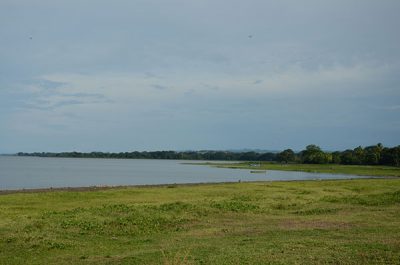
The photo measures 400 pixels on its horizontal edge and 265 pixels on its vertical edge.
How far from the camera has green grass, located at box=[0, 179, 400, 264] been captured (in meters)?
14.6

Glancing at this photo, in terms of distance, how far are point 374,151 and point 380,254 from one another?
5831 inches

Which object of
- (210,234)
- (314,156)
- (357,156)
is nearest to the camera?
(210,234)

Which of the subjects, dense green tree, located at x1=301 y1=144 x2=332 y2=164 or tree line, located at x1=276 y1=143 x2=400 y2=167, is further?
dense green tree, located at x1=301 y1=144 x2=332 y2=164

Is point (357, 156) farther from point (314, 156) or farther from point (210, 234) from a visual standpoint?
point (210, 234)

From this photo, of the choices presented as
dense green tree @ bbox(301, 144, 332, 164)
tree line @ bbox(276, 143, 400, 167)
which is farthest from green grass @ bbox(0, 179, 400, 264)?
dense green tree @ bbox(301, 144, 332, 164)

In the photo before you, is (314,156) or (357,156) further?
(314,156)

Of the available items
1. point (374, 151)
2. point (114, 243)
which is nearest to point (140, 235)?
point (114, 243)

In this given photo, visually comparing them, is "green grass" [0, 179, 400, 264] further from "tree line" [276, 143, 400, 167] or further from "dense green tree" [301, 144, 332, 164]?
"dense green tree" [301, 144, 332, 164]

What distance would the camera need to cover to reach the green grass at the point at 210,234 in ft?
47.8

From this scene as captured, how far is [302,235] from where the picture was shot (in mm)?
18672

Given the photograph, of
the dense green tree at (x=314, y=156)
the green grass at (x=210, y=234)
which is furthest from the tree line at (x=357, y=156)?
the green grass at (x=210, y=234)

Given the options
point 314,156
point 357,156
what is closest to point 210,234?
point 357,156

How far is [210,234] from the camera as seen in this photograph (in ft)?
65.1

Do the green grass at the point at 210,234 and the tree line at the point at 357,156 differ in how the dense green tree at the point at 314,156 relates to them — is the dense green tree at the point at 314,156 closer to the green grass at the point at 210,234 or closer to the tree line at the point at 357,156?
the tree line at the point at 357,156
